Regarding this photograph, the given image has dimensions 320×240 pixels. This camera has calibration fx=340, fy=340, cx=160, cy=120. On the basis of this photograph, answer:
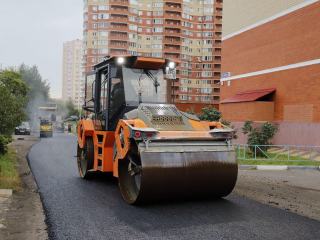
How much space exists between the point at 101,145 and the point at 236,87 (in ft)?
63.1

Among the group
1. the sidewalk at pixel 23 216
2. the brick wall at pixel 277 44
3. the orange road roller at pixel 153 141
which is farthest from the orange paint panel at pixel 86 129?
the brick wall at pixel 277 44

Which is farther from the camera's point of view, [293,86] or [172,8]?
[172,8]

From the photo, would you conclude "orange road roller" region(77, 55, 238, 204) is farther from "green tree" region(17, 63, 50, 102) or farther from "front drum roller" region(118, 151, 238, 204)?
"green tree" region(17, 63, 50, 102)

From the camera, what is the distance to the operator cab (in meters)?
7.55

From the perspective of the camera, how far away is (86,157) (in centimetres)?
877

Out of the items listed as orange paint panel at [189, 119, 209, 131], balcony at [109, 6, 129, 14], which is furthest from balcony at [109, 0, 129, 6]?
orange paint panel at [189, 119, 209, 131]

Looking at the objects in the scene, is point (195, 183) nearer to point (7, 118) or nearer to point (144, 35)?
point (7, 118)

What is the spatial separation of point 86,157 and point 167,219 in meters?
4.05

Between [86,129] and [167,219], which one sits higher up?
[86,129]

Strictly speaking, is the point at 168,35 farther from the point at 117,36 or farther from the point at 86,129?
the point at 86,129

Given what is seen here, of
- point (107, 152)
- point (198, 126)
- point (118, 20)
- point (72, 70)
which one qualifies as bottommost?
point (107, 152)

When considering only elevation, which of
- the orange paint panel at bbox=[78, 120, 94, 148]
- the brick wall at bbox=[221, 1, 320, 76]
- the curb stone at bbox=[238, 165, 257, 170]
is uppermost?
the brick wall at bbox=[221, 1, 320, 76]

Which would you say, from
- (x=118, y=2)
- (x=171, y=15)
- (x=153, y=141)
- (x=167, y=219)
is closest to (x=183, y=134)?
(x=153, y=141)

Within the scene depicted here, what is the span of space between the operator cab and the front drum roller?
1.60 m
